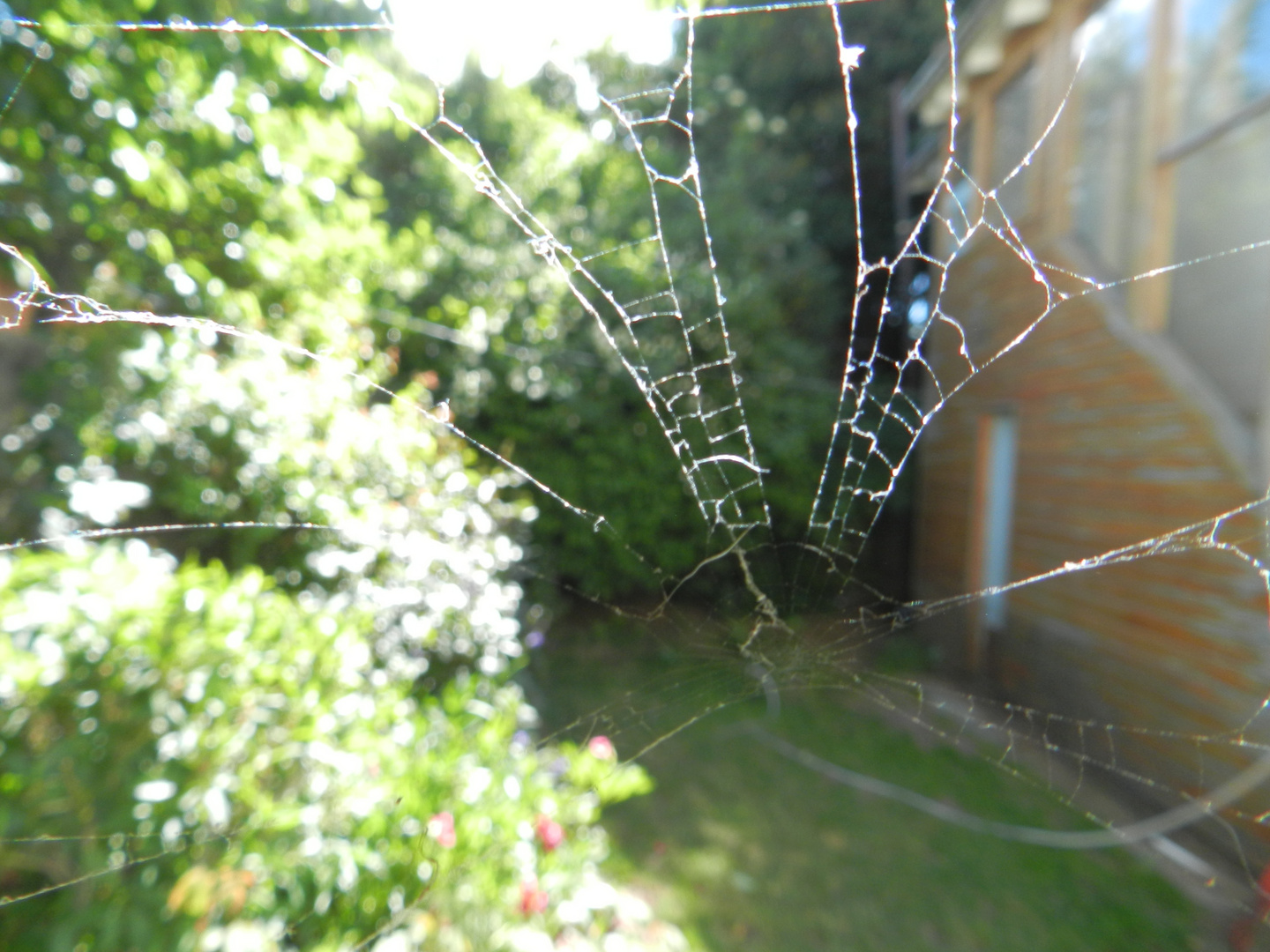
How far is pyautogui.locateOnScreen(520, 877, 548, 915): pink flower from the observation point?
1798 millimetres

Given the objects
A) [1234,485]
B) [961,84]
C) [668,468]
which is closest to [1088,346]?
[1234,485]

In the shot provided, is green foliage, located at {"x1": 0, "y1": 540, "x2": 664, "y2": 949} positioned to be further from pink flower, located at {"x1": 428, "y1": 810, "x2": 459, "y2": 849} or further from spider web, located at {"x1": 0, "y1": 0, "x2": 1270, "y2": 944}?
spider web, located at {"x1": 0, "y1": 0, "x2": 1270, "y2": 944}

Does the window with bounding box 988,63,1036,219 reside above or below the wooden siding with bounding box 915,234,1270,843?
above

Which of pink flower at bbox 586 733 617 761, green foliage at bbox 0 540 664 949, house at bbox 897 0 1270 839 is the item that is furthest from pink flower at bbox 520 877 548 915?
house at bbox 897 0 1270 839

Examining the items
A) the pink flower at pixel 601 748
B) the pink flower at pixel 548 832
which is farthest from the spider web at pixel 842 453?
the pink flower at pixel 548 832

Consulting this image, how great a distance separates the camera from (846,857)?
3.25m

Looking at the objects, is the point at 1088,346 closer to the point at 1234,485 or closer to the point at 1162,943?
the point at 1234,485

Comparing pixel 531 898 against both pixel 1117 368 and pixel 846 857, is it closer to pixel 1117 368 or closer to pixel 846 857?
pixel 846 857

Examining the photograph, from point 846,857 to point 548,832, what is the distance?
6.34 ft

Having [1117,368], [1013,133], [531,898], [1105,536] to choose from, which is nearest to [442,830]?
[531,898]

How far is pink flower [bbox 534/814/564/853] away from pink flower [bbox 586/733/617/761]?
21 cm

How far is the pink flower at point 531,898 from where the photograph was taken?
1.80 meters

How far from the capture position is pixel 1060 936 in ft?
8.75

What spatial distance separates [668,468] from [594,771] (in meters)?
3.32
